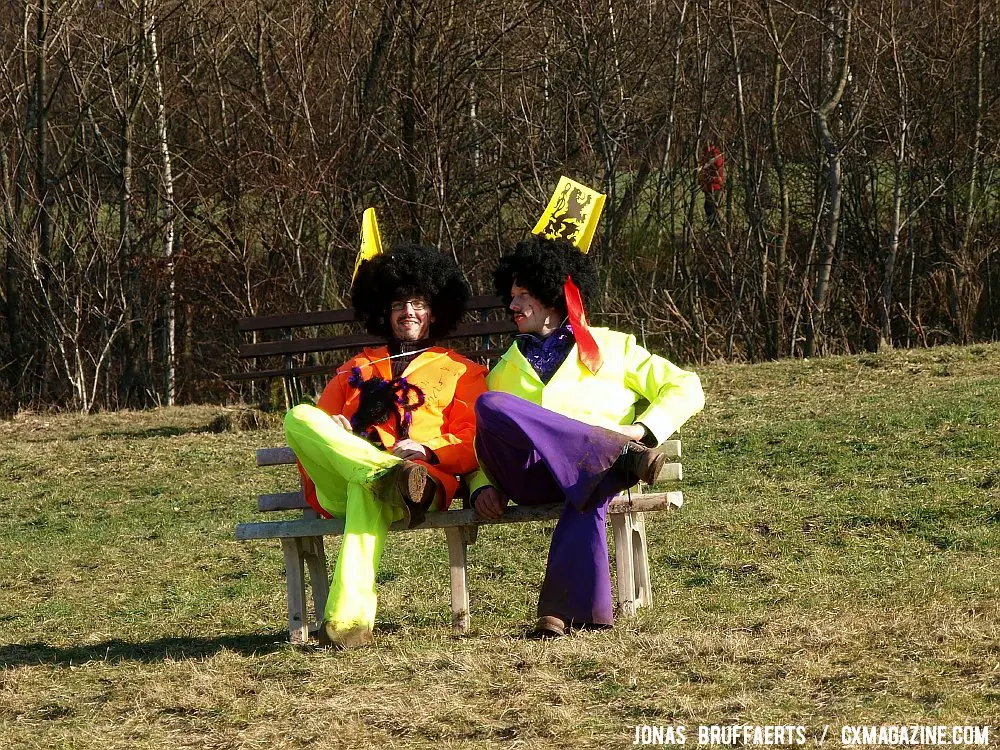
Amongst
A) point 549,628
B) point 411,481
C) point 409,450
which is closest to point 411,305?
point 409,450

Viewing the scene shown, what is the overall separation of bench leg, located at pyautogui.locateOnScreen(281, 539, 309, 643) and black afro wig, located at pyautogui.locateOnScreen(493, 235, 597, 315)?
1255 millimetres

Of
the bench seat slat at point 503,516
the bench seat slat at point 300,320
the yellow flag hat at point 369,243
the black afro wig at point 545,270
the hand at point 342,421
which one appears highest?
the bench seat slat at point 300,320

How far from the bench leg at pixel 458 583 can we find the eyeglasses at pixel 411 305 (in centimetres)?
94

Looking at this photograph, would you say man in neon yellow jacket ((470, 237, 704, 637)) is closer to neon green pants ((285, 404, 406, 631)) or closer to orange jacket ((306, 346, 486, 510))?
orange jacket ((306, 346, 486, 510))

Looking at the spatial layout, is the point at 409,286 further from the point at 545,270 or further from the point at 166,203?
the point at 166,203

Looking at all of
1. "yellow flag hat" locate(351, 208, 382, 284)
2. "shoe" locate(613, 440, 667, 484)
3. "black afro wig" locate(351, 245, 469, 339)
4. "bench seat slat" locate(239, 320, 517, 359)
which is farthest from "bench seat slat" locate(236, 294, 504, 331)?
"shoe" locate(613, 440, 667, 484)

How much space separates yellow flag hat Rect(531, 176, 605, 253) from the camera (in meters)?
5.88

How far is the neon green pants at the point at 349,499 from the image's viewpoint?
5105 millimetres

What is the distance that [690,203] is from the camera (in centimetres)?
1727

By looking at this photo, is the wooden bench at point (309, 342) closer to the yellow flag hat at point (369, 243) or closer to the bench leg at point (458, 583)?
the yellow flag hat at point (369, 243)

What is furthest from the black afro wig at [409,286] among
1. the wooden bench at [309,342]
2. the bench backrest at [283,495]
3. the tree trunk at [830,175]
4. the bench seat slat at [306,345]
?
the tree trunk at [830,175]

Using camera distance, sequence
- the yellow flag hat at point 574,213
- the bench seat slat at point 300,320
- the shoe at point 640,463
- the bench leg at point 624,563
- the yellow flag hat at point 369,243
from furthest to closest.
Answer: the bench seat slat at point 300,320
the yellow flag hat at point 369,243
the yellow flag hat at point 574,213
the bench leg at point 624,563
the shoe at point 640,463

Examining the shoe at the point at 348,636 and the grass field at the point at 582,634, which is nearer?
Result: the grass field at the point at 582,634

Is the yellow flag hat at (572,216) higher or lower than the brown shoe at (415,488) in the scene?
higher
